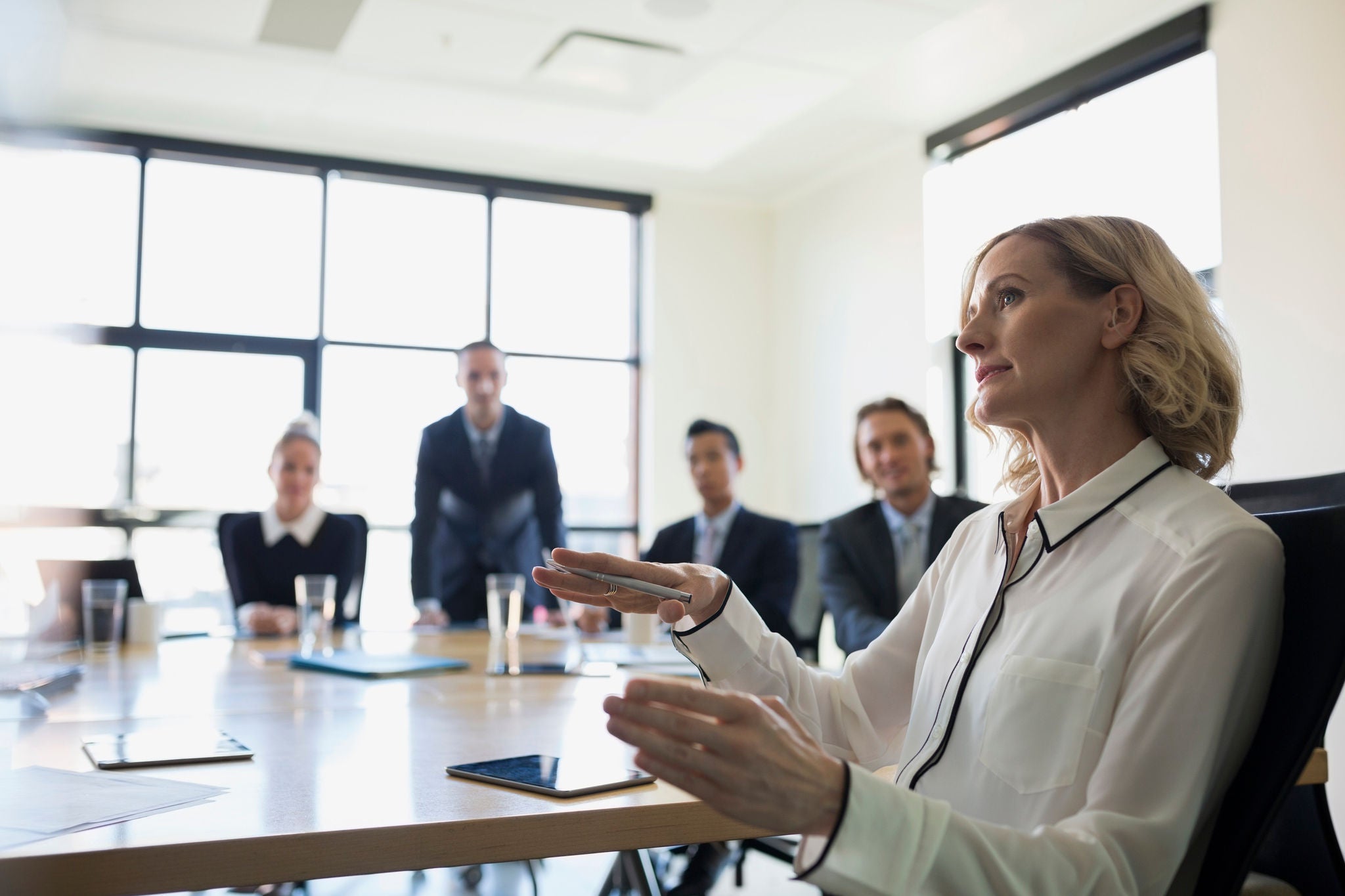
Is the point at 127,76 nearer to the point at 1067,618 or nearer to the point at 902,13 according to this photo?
the point at 902,13

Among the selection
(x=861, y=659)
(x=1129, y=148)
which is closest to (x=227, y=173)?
(x=1129, y=148)

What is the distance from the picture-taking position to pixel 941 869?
0.90 meters

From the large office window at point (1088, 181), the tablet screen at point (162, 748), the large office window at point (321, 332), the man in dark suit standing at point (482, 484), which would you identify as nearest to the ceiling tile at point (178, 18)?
the large office window at point (321, 332)

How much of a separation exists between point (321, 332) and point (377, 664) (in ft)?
14.4

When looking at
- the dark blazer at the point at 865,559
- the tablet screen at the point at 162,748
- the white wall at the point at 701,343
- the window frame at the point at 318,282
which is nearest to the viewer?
the tablet screen at the point at 162,748

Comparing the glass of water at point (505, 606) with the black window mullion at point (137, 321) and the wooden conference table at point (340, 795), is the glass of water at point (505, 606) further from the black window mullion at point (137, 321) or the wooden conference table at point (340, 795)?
the black window mullion at point (137, 321)

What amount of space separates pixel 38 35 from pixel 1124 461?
111 centimetres

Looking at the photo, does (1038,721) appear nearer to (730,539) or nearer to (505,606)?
(505,606)

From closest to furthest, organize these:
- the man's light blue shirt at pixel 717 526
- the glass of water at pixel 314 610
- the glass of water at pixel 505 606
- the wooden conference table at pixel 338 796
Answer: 1. the wooden conference table at pixel 338 796
2. the glass of water at pixel 505 606
3. the glass of water at pixel 314 610
4. the man's light blue shirt at pixel 717 526

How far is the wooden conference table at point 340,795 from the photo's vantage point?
96 cm

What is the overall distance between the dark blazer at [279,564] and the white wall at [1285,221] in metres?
3.13

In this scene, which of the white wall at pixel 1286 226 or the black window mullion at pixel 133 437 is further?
the black window mullion at pixel 133 437

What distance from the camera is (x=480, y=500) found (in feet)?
14.4

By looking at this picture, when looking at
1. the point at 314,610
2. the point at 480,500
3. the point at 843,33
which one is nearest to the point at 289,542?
the point at 480,500
